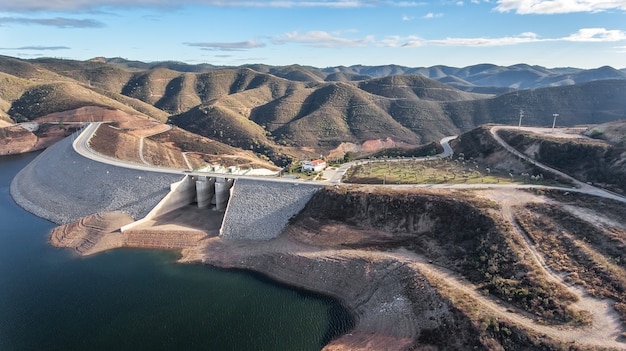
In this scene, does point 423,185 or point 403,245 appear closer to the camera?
point 403,245

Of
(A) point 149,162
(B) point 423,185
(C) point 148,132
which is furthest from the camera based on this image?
(C) point 148,132

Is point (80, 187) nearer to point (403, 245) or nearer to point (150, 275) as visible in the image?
point (150, 275)

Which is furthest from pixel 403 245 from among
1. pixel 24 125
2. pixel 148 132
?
pixel 24 125

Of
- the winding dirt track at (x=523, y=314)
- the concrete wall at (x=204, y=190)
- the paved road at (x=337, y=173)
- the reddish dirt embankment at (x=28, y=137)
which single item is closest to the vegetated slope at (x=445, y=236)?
the winding dirt track at (x=523, y=314)

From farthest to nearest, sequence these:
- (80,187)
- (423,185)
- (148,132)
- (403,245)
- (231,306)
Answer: (148,132)
(80,187)
(423,185)
(403,245)
(231,306)

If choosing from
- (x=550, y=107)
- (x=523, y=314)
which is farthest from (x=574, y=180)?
(x=550, y=107)

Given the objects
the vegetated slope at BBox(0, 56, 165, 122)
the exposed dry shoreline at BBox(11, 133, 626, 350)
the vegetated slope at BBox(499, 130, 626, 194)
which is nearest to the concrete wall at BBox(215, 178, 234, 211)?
the exposed dry shoreline at BBox(11, 133, 626, 350)
